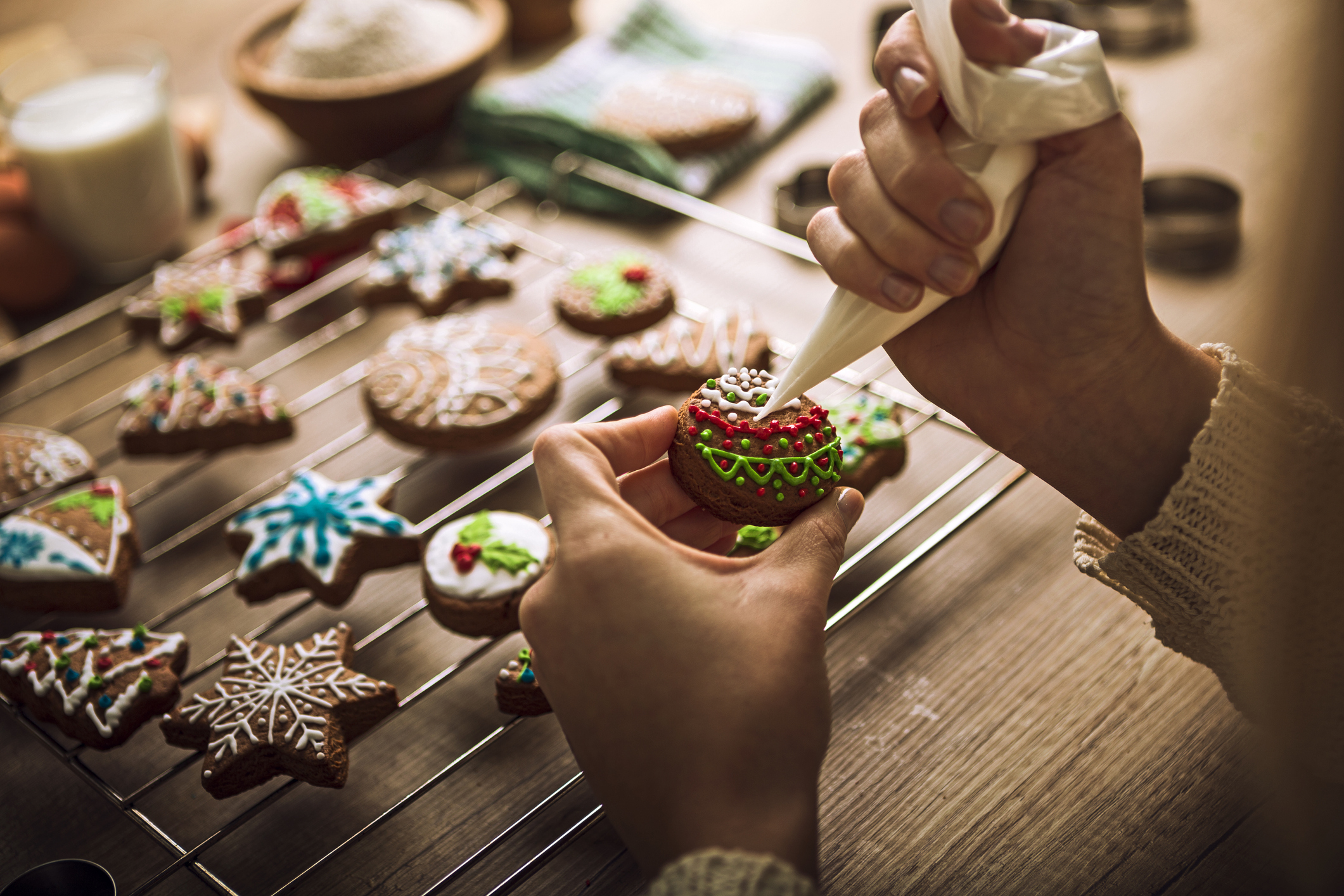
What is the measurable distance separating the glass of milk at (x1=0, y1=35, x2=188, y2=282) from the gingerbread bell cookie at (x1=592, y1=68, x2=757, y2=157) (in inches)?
27.8

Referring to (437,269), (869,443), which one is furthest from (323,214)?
(869,443)

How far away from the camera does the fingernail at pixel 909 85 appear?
742 millimetres

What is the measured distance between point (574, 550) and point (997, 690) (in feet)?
1.63

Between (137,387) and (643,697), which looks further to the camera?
(137,387)

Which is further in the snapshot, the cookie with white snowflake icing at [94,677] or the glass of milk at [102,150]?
the glass of milk at [102,150]

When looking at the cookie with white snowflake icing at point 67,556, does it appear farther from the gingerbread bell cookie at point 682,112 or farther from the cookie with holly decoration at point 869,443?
the gingerbread bell cookie at point 682,112

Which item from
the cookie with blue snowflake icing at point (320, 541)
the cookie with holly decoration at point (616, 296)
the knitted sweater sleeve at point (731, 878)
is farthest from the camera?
the cookie with holly decoration at point (616, 296)

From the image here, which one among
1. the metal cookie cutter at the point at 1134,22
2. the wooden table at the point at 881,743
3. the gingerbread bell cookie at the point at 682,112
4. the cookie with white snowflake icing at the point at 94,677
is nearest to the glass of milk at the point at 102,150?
the wooden table at the point at 881,743

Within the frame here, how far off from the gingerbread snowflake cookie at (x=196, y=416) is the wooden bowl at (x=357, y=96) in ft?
2.08

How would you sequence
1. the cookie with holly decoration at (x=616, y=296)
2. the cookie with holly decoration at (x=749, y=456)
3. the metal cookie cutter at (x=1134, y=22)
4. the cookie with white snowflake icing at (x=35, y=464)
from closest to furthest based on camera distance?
the cookie with holly decoration at (x=749, y=456) < the cookie with white snowflake icing at (x=35, y=464) < the cookie with holly decoration at (x=616, y=296) < the metal cookie cutter at (x=1134, y=22)

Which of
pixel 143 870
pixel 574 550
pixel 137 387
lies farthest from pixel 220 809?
pixel 137 387

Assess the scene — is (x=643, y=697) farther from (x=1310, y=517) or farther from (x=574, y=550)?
(x=1310, y=517)

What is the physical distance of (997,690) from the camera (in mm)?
1005

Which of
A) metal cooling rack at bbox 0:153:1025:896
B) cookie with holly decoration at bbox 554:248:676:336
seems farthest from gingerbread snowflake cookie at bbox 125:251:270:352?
cookie with holly decoration at bbox 554:248:676:336
